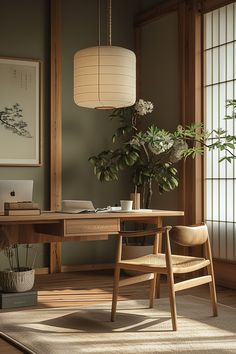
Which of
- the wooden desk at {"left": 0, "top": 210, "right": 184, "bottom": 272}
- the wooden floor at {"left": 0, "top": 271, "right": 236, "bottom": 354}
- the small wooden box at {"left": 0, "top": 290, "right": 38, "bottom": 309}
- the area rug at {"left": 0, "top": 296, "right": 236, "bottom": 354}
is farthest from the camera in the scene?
the wooden floor at {"left": 0, "top": 271, "right": 236, "bottom": 354}

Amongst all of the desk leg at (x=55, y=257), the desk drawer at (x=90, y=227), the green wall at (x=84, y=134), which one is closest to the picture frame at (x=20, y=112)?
the green wall at (x=84, y=134)

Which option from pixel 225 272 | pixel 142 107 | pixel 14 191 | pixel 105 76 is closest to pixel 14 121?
pixel 142 107

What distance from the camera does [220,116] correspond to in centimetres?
539

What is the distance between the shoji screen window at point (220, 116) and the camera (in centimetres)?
525

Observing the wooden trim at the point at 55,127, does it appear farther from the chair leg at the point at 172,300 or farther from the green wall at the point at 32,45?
the chair leg at the point at 172,300

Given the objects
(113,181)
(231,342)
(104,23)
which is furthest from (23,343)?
(104,23)

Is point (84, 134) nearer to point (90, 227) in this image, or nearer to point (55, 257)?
point (55, 257)

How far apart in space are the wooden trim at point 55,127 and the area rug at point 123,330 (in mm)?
1724

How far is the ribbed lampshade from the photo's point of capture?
13.6ft

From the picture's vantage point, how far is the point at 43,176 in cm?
602

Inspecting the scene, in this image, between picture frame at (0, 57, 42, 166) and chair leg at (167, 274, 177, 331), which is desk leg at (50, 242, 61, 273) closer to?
picture frame at (0, 57, 42, 166)

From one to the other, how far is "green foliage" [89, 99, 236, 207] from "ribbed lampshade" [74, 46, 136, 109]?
1.14 meters

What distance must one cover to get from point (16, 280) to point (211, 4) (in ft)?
9.76

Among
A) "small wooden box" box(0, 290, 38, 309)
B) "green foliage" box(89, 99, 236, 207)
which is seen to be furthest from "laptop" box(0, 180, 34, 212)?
"green foliage" box(89, 99, 236, 207)
